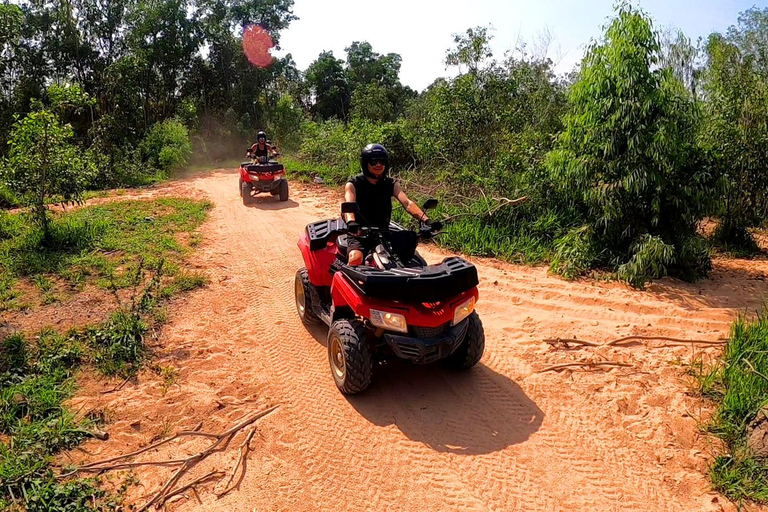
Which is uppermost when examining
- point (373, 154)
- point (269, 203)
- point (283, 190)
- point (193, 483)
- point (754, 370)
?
point (373, 154)

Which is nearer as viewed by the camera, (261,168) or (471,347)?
(471,347)

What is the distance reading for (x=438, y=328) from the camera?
3574 mm

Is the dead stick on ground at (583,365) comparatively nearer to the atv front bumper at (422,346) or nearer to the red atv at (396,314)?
the red atv at (396,314)

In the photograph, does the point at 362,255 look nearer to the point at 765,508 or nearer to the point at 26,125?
the point at 765,508

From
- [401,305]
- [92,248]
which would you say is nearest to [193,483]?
[401,305]

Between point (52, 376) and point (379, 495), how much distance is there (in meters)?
2.85

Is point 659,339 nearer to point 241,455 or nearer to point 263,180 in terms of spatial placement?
point 241,455

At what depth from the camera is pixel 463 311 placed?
12.0ft

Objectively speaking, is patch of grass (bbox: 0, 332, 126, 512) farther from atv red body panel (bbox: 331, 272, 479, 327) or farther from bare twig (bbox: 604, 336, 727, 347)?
bare twig (bbox: 604, 336, 727, 347)

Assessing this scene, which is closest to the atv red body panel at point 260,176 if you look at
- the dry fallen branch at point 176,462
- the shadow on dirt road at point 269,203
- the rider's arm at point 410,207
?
the shadow on dirt road at point 269,203

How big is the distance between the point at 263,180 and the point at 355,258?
7981mm

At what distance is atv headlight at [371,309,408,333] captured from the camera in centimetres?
348

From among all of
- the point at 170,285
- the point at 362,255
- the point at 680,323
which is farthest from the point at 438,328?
the point at 170,285

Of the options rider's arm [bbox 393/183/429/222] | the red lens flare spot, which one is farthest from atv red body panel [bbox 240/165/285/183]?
the red lens flare spot
